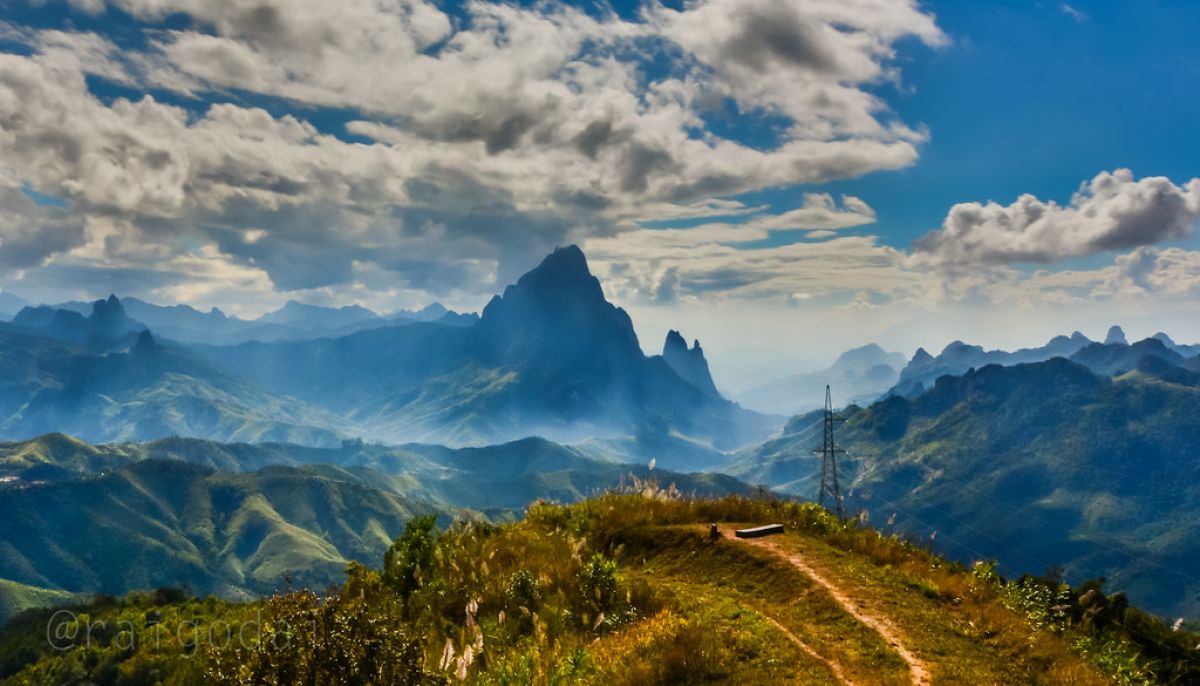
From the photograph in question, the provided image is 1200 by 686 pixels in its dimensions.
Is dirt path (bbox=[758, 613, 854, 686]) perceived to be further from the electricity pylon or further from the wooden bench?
the electricity pylon

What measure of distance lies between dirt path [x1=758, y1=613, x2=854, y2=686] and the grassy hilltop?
1.6 inches

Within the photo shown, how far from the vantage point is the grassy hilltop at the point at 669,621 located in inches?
285

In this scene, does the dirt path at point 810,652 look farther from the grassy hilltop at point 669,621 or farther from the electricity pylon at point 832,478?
the electricity pylon at point 832,478

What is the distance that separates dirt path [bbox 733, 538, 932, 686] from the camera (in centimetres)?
907

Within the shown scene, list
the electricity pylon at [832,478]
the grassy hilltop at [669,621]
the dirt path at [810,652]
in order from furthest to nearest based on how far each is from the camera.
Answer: the electricity pylon at [832,478] < the dirt path at [810,652] < the grassy hilltop at [669,621]

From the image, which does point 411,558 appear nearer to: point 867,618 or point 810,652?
point 810,652

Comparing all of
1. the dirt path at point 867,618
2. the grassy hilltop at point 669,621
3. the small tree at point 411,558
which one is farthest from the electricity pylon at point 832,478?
the small tree at point 411,558

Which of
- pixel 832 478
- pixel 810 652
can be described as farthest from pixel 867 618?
pixel 832 478

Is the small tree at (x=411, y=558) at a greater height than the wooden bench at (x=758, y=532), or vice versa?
the wooden bench at (x=758, y=532)

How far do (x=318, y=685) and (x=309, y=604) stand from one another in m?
1.02

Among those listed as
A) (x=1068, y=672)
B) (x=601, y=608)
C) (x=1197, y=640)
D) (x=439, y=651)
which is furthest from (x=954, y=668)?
(x=439, y=651)

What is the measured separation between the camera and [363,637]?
6.86 meters

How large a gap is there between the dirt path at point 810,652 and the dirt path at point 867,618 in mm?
117

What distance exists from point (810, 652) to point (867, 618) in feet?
6.87
